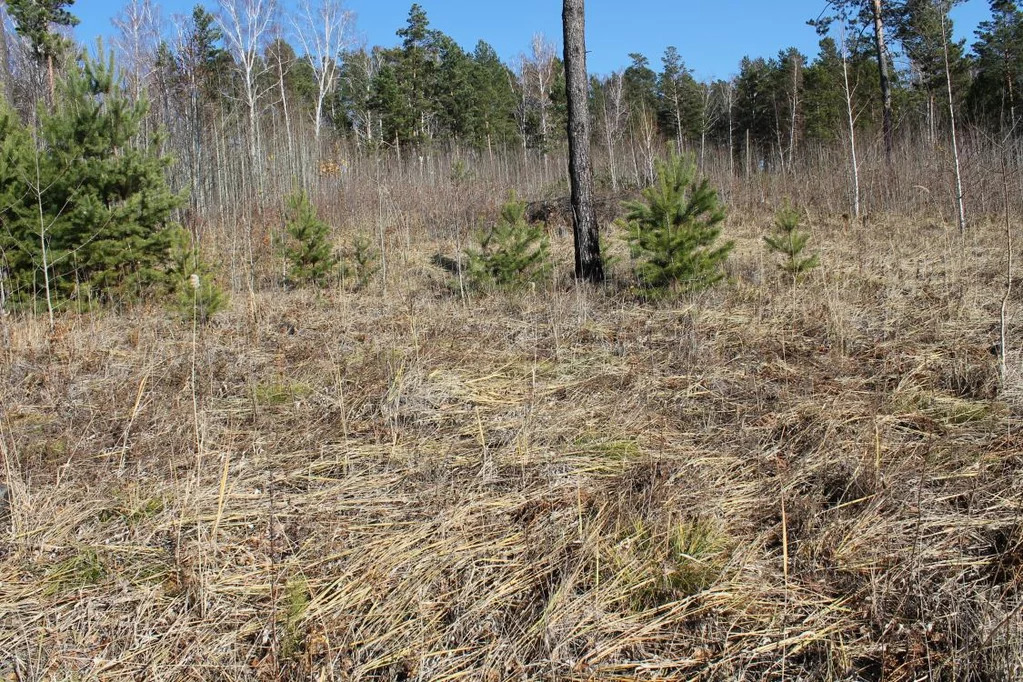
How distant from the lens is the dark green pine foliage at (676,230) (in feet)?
20.2

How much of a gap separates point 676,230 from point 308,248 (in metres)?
4.79

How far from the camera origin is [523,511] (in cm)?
260

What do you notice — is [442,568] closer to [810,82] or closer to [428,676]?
[428,676]

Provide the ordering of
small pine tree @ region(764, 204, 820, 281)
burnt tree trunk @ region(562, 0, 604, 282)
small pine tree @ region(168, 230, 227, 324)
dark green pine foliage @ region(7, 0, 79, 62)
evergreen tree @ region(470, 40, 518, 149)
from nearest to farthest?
small pine tree @ region(168, 230, 227, 324), small pine tree @ region(764, 204, 820, 281), burnt tree trunk @ region(562, 0, 604, 282), dark green pine foliage @ region(7, 0, 79, 62), evergreen tree @ region(470, 40, 518, 149)

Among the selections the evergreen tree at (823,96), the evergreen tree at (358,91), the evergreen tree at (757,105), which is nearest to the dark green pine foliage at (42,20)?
the evergreen tree at (358,91)

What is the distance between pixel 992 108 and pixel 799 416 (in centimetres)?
2169

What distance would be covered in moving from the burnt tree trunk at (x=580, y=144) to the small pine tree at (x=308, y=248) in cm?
328

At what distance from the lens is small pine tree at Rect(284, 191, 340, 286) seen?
336 inches

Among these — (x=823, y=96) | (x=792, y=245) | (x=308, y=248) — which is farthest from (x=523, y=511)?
(x=823, y=96)

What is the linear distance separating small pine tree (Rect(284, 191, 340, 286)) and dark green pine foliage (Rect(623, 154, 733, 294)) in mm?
4214

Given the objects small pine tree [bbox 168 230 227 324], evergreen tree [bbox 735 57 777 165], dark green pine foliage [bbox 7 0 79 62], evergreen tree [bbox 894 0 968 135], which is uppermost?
evergreen tree [bbox 735 57 777 165]

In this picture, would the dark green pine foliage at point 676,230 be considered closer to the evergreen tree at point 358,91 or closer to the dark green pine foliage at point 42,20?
the dark green pine foliage at point 42,20

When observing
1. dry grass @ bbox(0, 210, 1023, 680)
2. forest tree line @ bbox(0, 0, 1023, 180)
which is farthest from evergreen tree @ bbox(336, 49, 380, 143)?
dry grass @ bbox(0, 210, 1023, 680)

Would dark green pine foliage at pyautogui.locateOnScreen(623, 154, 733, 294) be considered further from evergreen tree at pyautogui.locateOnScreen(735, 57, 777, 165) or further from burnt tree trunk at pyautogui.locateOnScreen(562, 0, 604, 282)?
evergreen tree at pyautogui.locateOnScreen(735, 57, 777, 165)
